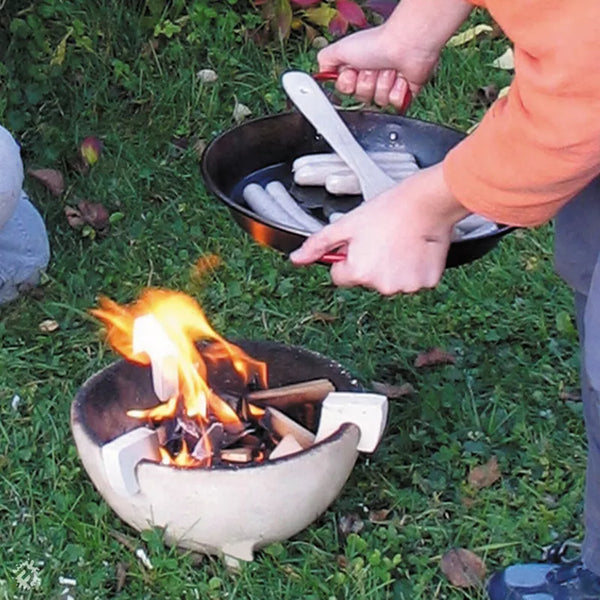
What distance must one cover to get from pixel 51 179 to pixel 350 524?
1.44 meters

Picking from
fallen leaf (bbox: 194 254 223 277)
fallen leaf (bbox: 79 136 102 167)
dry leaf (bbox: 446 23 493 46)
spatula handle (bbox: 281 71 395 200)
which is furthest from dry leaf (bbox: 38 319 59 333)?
dry leaf (bbox: 446 23 493 46)

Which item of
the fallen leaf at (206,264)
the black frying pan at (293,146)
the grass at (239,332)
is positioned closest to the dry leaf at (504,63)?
the grass at (239,332)

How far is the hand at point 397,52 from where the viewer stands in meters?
1.98

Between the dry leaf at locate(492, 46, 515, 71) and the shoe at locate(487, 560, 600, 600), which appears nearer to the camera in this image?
the shoe at locate(487, 560, 600, 600)

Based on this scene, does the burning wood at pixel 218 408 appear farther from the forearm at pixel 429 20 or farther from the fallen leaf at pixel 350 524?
the forearm at pixel 429 20

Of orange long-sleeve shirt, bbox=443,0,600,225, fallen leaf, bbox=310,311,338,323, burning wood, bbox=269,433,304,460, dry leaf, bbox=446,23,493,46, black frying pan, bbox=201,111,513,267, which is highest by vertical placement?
orange long-sleeve shirt, bbox=443,0,600,225

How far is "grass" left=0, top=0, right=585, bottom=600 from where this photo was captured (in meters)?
2.16

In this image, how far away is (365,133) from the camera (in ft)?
7.18

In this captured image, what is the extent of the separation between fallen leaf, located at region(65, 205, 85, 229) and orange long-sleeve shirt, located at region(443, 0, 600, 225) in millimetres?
1771

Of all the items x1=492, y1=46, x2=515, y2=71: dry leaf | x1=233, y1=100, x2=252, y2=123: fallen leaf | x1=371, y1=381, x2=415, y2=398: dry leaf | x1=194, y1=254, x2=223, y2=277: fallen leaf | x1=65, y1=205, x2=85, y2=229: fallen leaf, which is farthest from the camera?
x1=492, y1=46, x2=515, y2=71: dry leaf

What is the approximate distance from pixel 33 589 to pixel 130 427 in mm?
316

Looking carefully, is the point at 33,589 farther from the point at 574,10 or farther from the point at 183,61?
the point at 183,61

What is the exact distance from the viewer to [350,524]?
223 centimetres

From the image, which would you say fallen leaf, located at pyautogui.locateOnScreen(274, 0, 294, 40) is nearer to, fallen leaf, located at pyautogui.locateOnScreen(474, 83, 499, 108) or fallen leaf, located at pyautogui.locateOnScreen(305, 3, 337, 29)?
fallen leaf, located at pyautogui.locateOnScreen(305, 3, 337, 29)
